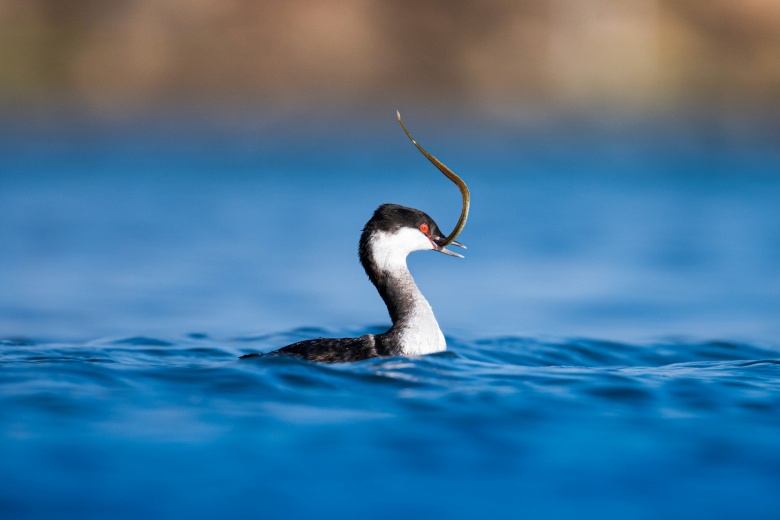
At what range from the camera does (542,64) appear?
31.3 meters

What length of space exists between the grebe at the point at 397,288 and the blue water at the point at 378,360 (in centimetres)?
25

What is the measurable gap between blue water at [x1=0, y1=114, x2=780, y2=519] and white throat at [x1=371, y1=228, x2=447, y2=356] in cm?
26

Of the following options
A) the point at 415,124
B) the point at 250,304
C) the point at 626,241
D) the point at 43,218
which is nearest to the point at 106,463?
the point at 250,304

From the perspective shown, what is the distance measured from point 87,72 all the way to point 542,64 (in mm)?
12780

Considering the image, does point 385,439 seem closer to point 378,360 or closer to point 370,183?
point 378,360

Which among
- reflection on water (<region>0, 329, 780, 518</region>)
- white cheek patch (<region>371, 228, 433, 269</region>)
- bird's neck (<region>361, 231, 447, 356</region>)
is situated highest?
white cheek patch (<region>371, 228, 433, 269</region>)

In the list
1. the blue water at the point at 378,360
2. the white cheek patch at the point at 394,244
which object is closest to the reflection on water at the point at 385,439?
the blue water at the point at 378,360

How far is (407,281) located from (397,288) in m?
0.10

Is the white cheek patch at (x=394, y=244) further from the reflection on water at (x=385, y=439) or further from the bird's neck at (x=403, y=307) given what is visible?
the reflection on water at (x=385, y=439)

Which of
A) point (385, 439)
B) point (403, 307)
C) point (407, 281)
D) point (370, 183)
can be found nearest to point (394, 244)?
point (407, 281)

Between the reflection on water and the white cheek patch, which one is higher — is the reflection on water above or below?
below

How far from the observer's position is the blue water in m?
5.53

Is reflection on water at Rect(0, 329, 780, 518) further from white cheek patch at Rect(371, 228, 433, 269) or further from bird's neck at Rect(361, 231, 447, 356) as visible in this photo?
white cheek patch at Rect(371, 228, 433, 269)

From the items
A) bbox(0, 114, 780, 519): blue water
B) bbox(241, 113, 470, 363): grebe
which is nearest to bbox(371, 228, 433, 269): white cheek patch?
bbox(241, 113, 470, 363): grebe
